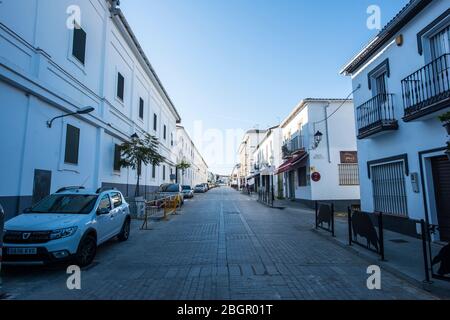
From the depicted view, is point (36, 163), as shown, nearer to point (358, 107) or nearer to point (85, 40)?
point (85, 40)

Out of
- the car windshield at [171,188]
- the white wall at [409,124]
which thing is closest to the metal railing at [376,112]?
the white wall at [409,124]

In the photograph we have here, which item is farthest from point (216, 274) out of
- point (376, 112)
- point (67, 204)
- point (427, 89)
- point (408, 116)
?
point (376, 112)

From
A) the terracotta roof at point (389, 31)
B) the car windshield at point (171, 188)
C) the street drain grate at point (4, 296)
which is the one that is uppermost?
the terracotta roof at point (389, 31)

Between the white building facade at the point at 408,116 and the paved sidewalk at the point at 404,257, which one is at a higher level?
the white building facade at the point at 408,116

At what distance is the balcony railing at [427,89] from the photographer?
750 centimetres

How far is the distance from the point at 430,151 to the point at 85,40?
13.8m

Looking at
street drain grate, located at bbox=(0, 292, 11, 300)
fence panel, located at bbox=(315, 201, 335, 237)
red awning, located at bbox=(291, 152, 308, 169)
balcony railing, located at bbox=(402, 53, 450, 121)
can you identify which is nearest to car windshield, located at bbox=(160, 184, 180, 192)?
red awning, located at bbox=(291, 152, 308, 169)

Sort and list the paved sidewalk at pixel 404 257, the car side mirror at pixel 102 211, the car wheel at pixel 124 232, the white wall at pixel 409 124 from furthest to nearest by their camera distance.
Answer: the car wheel at pixel 124 232 → the white wall at pixel 409 124 → the car side mirror at pixel 102 211 → the paved sidewalk at pixel 404 257

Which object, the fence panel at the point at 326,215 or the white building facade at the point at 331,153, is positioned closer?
the fence panel at the point at 326,215

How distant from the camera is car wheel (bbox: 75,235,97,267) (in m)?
5.95

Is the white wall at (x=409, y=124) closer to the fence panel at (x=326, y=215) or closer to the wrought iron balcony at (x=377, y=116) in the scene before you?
the wrought iron balcony at (x=377, y=116)

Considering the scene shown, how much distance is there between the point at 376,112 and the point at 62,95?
38.8 feet

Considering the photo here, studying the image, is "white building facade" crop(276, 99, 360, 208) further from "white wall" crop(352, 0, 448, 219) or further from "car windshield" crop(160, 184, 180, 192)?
Answer: "car windshield" crop(160, 184, 180, 192)
